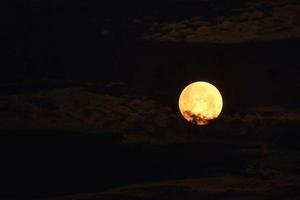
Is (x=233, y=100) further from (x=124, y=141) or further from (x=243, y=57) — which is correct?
(x=124, y=141)

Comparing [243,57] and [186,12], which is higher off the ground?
[186,12]

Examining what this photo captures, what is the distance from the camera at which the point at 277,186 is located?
402 cm

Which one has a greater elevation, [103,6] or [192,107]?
[103,6]

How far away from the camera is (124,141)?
400cm

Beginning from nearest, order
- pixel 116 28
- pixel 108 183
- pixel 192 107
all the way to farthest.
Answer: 1. pixel 192 107
2. pixel 116 28
3. pixel 108 183

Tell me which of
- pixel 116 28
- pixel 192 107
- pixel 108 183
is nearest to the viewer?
pixel 192 107

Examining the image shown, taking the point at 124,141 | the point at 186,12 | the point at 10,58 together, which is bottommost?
the point at 124,141

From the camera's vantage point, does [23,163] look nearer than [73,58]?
No

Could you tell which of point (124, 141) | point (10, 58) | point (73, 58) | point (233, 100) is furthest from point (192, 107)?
point (10, 58)

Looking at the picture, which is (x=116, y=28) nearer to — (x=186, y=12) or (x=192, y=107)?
(x=186, y=12)

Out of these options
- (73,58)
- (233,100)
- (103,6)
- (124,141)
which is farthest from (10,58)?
(233,100)

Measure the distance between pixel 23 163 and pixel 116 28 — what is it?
140 cm

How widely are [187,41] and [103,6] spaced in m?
0.72

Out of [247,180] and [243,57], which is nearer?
[243,57]
